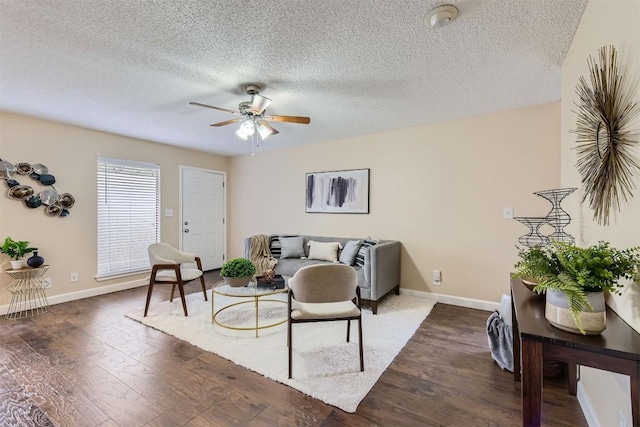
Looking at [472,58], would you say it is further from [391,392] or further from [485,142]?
[391,392]

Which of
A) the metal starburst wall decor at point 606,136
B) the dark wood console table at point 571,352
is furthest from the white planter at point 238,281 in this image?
the metal starburst wall decor at point 606,136

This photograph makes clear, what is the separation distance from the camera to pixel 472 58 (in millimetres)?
2182

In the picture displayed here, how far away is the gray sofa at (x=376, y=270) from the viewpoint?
328 centimetres

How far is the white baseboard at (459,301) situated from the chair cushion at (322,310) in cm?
192

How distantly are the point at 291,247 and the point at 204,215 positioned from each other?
219cm

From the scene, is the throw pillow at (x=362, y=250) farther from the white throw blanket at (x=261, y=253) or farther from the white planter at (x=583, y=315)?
the white planter at (x=583, y=315)

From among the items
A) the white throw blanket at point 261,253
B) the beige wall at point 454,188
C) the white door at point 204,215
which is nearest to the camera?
the beige wall at point 454,188

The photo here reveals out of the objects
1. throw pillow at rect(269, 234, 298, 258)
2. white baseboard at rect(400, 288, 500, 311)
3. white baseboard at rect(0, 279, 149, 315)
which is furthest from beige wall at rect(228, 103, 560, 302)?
white baseboard at rect(0, 279, 149, 315)

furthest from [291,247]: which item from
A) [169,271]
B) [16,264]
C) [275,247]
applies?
[16,264]

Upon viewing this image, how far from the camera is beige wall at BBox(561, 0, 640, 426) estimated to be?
1113 millimetres

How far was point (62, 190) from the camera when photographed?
12.3ft

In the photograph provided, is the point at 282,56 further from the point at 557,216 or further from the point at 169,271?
the point at 169,271

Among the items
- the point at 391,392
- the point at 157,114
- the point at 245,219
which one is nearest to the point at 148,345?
the point at 391,392

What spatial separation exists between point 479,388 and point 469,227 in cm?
202
